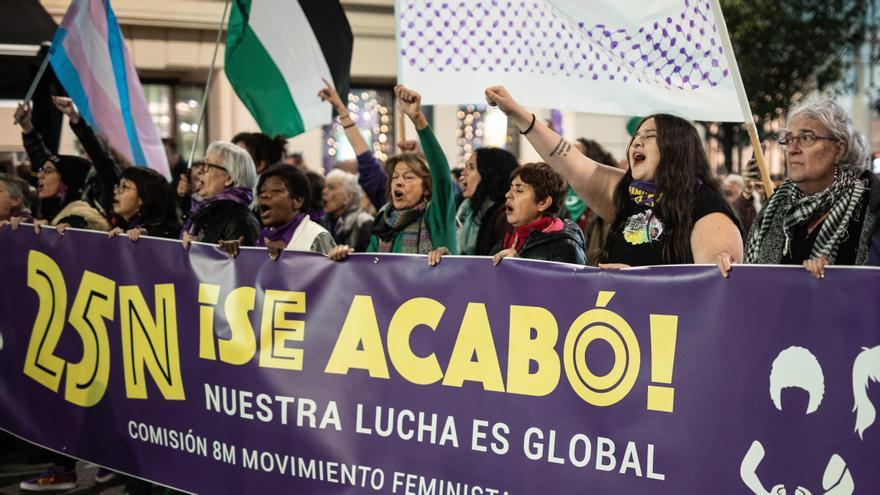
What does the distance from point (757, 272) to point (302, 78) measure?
4466mm

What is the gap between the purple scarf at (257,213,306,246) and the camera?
570 cm

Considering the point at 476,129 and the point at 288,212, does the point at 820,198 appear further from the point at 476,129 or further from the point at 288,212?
the point at 476,129

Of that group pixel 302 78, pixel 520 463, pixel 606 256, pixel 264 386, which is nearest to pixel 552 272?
pixel 606 256

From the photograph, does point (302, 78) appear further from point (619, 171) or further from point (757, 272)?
point (757, 272)

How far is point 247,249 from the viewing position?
5.07 m

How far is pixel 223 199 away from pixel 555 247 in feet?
6.63

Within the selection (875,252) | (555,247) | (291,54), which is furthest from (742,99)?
(291,54)

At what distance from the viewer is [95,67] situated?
8.33m

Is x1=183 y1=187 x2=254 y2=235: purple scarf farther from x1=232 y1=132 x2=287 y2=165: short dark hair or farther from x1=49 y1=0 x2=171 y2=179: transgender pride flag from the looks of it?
x1=49 y1=0 x2=171 y2=179: transgender pride flag

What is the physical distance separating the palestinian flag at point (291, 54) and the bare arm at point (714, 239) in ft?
12.0

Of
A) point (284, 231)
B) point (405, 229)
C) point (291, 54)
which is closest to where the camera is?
point (284, 231)

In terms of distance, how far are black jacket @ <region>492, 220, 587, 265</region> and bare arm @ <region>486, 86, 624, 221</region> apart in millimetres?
208

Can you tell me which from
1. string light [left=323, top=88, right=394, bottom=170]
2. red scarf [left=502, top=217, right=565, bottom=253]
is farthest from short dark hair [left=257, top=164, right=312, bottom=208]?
string light [left=323, top=88, right=394, bottom=170]

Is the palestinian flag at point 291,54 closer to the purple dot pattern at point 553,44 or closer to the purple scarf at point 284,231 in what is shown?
the purple dot pattern at point 553,44
